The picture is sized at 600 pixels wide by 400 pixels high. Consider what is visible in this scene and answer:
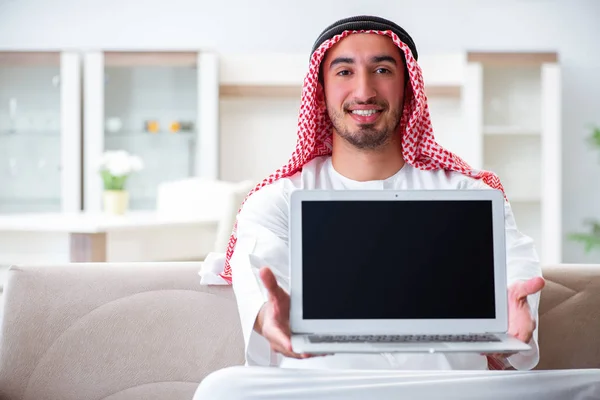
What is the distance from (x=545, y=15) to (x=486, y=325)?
5135 millimetres

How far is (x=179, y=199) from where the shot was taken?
4715 millimetres

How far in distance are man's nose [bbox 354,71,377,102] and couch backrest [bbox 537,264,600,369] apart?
0.70m

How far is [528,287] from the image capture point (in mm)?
1398

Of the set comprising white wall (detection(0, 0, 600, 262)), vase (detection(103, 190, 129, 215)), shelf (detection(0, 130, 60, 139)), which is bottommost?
vase (detection(103, 190, 129, 215))

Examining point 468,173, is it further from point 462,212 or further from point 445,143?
point 445,143

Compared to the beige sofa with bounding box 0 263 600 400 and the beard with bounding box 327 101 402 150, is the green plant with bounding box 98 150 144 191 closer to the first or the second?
the beige sofa with bounding box 0 263 600 400

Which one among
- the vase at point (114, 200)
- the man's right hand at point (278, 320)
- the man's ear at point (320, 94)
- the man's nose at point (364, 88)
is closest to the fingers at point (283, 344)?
the man's right hand at point (278, 320)

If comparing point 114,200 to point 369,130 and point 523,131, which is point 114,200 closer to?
point 369,130

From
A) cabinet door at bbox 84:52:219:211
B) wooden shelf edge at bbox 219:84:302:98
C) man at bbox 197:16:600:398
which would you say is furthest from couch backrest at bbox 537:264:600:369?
wooden shelf edge at bbox 219:84:302:98

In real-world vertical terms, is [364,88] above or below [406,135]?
above

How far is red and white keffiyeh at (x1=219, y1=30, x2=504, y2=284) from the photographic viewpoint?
1.98 metres

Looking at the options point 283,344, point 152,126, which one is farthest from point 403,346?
point 152,126

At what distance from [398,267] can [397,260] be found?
0.01 meters

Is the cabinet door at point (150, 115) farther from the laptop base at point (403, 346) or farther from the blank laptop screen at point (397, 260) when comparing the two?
the laptop base at point (403, 346)
